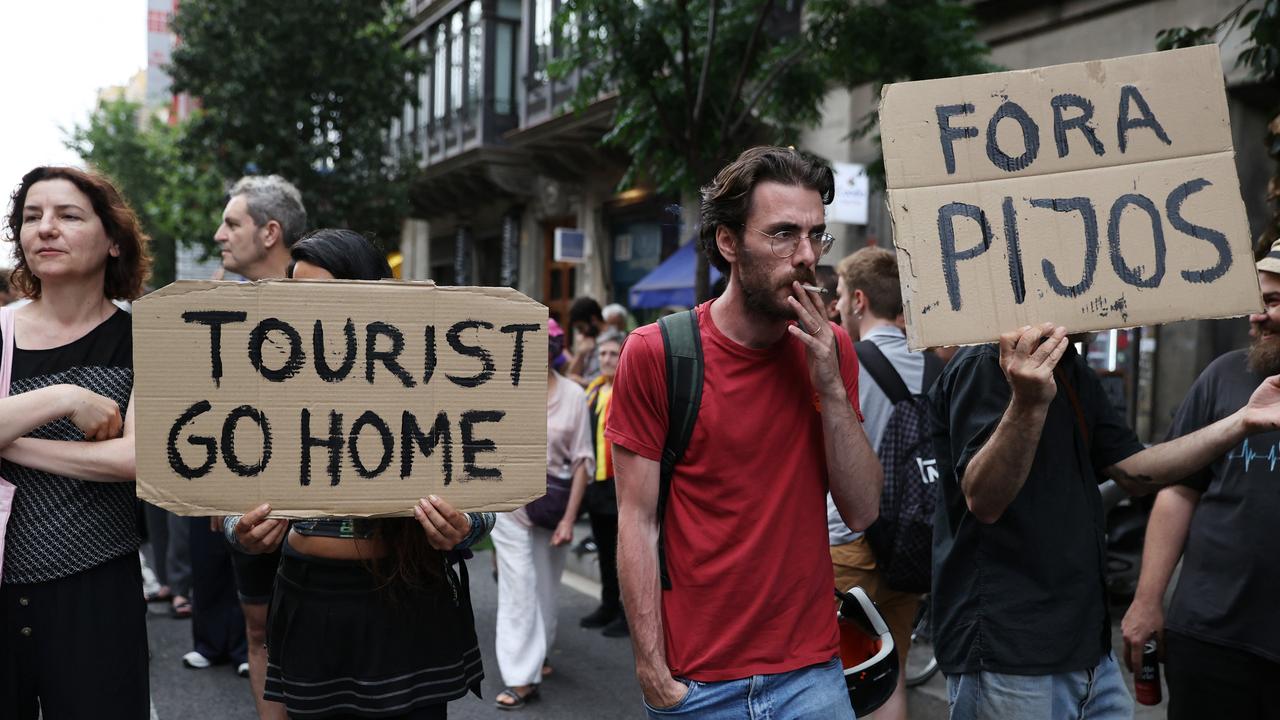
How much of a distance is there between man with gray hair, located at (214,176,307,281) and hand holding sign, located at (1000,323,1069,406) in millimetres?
3148

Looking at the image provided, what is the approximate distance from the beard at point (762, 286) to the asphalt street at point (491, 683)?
3.43 meters

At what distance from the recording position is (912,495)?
3752 mm

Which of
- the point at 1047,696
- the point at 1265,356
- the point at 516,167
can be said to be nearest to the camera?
the point at 1047,696

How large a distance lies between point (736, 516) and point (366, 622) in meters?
0.98

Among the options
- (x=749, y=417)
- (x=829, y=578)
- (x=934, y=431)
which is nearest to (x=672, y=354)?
(x=749, y=417)

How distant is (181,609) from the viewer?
714cm

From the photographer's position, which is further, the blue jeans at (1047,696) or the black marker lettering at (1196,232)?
the blue jeans at (1047,696)

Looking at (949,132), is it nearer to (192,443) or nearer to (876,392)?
(876,392)

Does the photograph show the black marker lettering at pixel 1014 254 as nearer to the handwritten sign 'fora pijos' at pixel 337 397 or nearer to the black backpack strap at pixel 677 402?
the black backpack strap at pixel 677 402

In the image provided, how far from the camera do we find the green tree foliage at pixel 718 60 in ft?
28.1

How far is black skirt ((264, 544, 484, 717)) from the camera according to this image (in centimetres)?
268

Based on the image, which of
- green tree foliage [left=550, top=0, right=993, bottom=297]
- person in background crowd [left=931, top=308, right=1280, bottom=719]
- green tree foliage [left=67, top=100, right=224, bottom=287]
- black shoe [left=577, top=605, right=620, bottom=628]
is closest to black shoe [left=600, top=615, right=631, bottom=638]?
black shoe [left=577, top=605, right=620, bottom=628]

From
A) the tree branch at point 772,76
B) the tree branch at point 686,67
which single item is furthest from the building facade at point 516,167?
the tree branch at point 686,67

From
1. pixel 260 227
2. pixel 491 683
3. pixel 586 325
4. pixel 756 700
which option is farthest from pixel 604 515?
pixel 756 700
